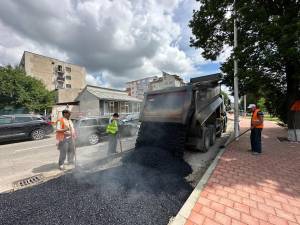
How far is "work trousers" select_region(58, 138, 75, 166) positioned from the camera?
508cm

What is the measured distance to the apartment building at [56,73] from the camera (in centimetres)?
2932

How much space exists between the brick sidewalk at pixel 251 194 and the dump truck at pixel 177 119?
4.59 ft

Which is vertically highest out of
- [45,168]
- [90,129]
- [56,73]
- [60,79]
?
[56,73]

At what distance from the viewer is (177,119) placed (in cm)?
568

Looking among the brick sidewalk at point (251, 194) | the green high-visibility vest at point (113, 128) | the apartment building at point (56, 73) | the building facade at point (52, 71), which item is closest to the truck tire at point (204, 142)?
the brick sidewalk at point (251, 194)

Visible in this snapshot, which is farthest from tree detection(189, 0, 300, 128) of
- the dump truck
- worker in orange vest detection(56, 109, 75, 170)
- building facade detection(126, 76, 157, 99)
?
building facade detection(126, 76, 157, 99)

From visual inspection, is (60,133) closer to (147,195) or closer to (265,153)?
(147,195)

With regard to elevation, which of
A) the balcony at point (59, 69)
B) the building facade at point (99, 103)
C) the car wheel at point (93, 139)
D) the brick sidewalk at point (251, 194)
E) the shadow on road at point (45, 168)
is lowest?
the shadow on road at point (45, 168)

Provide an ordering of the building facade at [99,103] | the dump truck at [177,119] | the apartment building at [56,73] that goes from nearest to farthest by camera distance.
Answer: the dump truck at [177,119] < the building facade at [99,103] < the apartment building at [56,73]

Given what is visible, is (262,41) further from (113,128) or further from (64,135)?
(64,135)

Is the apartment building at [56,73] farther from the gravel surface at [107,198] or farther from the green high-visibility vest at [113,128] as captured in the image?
the gravel surface at [107,198]

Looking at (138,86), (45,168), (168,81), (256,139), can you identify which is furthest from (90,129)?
(138,86)

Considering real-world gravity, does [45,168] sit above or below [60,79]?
below

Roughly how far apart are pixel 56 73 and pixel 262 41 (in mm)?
45164
